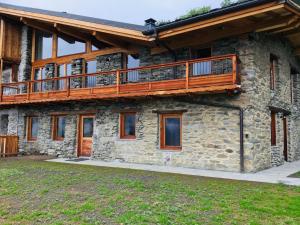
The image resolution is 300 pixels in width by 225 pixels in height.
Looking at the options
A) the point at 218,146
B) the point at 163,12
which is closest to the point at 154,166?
the point at 218,146

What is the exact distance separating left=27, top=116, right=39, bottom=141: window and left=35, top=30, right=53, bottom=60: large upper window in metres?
4.20

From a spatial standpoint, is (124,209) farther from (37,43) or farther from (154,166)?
(37,43)

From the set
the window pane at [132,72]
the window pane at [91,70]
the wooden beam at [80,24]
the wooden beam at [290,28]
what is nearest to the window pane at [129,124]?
the window pane at [132,72]

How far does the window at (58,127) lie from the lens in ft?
55.5

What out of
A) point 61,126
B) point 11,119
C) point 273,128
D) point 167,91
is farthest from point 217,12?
point 11,119

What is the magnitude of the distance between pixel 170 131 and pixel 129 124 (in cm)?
233

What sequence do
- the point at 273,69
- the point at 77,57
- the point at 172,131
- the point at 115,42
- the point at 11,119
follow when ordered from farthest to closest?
1. the point at 11,119
2. the point at 77,57
3. the point at 115,42
4. the point at 273,69
5. the point at 172,131

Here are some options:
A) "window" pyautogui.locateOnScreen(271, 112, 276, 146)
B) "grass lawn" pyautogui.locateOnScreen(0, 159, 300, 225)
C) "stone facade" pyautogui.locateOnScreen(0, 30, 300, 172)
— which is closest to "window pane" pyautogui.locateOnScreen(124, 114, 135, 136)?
"stone facade" pyautogui.locateOnScreen(0, 30, 300, 172)

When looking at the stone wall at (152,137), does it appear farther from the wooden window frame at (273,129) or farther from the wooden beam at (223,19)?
the wooden window frame at (273,129)

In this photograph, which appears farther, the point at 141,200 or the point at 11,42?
the point at 11,42

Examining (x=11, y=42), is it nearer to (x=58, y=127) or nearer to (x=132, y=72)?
(x=58, y=127)

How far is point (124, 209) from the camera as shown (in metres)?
5.88

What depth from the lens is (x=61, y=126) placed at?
55.7 ft

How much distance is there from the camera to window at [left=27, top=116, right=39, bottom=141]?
18078 mm
